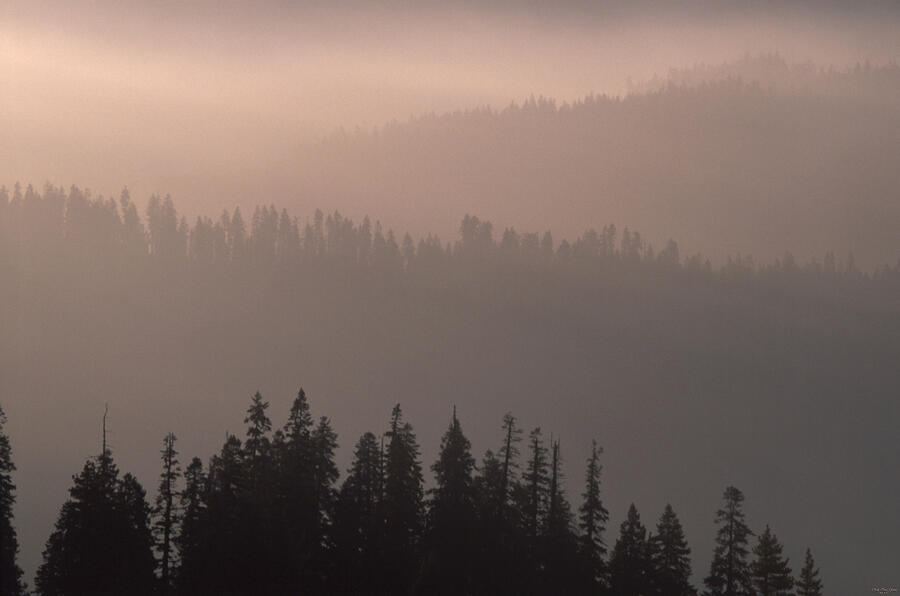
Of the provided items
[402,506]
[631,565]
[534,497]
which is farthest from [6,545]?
[631,565]

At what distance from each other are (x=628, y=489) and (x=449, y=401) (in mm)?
32977

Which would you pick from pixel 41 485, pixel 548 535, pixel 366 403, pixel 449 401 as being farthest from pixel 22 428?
pixel 548 535

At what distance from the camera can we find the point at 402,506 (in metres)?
62.0

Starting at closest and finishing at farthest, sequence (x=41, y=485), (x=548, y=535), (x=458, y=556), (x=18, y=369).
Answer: (x=458, y=556), (x=548, y=535), (x=41, y=485), (x=18, y=369)

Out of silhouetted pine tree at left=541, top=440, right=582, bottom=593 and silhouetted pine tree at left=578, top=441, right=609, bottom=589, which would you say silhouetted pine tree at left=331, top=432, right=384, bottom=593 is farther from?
silhouetted pine tree at left=578, top=441, right=609, bottom=589

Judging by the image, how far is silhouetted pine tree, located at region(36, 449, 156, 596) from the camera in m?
51.8

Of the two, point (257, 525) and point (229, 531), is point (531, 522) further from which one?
point (229, 531)

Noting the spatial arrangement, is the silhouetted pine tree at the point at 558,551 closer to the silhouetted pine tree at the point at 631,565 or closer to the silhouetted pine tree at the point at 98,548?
the silhouetted pine tree at the point at 631,565

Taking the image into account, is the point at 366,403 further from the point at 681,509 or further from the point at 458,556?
the point at 458,556

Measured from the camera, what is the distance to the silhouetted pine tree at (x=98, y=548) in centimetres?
5175

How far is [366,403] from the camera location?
185 meters

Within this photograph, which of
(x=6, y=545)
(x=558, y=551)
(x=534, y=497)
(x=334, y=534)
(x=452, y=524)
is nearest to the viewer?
(x=6, y=545)

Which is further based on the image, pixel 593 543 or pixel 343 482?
pixel 343 482

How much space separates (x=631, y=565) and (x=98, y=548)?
96.4 feet
